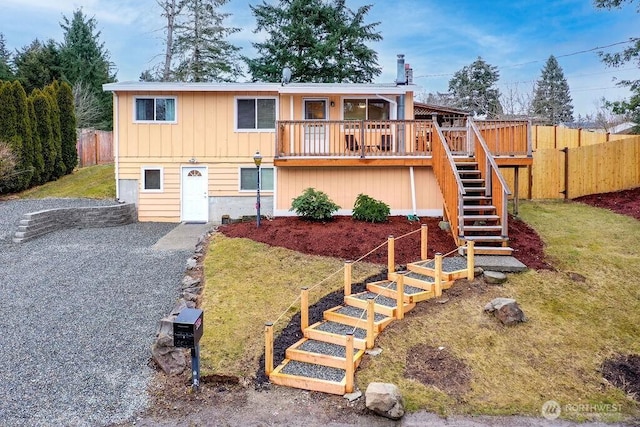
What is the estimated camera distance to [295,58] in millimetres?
25250

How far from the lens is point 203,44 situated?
1008 inches

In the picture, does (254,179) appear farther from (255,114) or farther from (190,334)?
(190,334)

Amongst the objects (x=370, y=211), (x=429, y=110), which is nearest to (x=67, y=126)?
(x=370, y=211)

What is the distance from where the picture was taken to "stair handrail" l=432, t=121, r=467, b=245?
27.3ft

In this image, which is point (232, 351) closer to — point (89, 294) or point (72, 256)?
point (89, 294)

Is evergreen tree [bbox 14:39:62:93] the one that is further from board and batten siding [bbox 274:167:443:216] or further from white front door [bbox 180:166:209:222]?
board and batten siding [bbox 274:167:443:216]

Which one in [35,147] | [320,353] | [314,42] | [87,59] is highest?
[87,59]

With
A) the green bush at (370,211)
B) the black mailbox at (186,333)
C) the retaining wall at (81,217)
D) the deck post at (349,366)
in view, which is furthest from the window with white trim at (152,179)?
the deck post at (349,366)

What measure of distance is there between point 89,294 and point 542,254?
8.67 metres

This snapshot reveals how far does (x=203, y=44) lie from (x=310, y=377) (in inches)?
987

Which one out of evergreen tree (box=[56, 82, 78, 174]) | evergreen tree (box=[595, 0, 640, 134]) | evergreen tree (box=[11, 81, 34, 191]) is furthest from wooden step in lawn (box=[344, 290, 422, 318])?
evergreen tree (box=[56, 82, 78, 174])

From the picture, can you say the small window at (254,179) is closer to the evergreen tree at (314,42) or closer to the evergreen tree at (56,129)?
the evergreen tree at (56,129)

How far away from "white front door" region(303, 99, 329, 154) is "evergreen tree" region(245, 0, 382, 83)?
12.7m

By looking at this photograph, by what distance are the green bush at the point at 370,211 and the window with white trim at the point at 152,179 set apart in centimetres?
652
